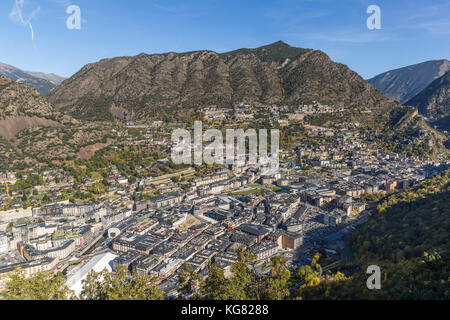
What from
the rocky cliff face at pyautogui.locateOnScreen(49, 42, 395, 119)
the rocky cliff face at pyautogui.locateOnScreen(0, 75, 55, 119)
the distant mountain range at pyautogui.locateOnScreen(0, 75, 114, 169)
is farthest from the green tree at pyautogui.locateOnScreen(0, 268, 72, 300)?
the rocky cliff face at pyautogui.locateOnScreen(49, 42, 395, 119)

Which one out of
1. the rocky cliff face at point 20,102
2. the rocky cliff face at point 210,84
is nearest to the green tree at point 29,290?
the rocky cliff face at point 20,102

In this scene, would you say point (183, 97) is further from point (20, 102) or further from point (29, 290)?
point (29, 290)

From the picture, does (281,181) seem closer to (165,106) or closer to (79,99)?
(165,106)

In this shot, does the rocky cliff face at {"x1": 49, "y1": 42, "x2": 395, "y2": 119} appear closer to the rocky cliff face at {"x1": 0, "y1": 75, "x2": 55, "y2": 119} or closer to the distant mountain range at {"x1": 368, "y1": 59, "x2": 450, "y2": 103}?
the rocky cliff face at {"x1": 0, "y1": 75, "x2": 55, "y2": 119}

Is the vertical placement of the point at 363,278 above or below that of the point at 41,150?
below

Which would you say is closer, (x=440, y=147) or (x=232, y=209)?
(x=232, y=209)

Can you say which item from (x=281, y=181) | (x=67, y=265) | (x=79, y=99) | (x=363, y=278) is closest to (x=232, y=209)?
(x=281, y=181)
